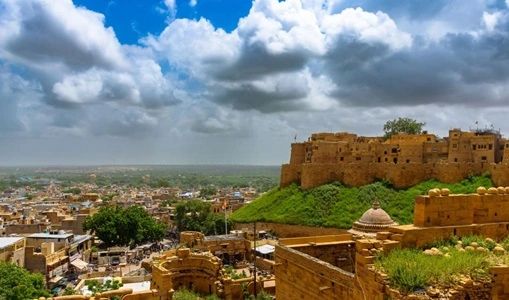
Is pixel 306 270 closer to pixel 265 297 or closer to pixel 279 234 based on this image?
pixel 265 297

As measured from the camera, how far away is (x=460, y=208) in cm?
832

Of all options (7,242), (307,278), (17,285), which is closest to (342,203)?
(7,242)

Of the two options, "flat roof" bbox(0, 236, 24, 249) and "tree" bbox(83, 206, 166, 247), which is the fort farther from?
"flat roof" bbox(0, 236, 24, 249)

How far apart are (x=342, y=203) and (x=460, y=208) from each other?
33.8 meters

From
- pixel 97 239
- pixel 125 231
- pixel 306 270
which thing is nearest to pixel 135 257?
pixel 125 231

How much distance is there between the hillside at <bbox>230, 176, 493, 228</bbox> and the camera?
38.5 m

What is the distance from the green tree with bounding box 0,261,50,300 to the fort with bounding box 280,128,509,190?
2833 centimetres

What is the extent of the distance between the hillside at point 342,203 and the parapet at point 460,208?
2885 centimetres

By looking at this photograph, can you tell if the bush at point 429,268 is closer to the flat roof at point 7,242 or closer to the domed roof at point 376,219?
the domed roof at point 376,219

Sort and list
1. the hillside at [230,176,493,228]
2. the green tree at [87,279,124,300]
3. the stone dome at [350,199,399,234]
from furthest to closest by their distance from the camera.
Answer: the hillside at [230,176,493,228], the green tree at [87,279,124,300], the stone dome at [350,199,399,234]

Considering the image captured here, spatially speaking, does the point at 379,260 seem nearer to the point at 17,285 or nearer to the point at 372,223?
the point at 372,223

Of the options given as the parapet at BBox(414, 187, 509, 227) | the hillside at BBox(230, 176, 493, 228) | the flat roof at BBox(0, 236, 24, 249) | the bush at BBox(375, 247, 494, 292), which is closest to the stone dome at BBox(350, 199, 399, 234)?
the parapet at BBox(414, 187, 509, 227)

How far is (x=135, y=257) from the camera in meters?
37.5

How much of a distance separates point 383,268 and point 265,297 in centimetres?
1362
